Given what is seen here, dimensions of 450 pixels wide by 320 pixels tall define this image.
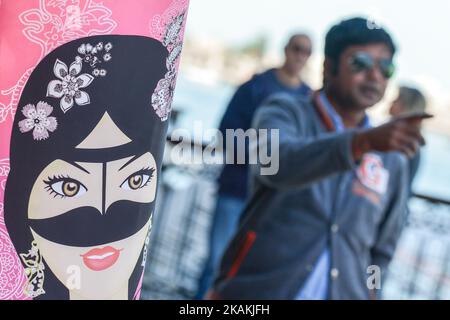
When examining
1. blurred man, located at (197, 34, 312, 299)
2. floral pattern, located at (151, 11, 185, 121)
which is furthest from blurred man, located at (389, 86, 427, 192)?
floral pattern, located at (151, 11, 185, 121)

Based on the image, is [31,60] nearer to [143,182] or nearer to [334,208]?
[143,182]

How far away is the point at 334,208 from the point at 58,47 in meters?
0.99

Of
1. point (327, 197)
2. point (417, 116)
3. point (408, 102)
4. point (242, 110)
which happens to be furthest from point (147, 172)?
point (408, 102)

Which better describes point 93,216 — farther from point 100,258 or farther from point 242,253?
point 242,253

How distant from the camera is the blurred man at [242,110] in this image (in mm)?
3164

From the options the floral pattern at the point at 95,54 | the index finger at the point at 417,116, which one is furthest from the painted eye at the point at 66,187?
the index finger at the point at 417,116

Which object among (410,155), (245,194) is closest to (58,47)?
(410,155)

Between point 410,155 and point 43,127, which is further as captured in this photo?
point 410,155

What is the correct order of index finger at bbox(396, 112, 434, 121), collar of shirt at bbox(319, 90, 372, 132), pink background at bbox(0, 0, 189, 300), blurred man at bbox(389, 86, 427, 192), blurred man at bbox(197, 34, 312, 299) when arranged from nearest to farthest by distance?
pink background at bbox(0, 0, 189, 300), index finger at bbox(396, 112, 434, 121), collar of shirt at bbox(319, 90, 372, 132), blurred man at bbox(197, 34, 312, 299), blurred man at bbox(389, 86, 427, 192)

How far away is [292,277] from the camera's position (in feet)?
5.01

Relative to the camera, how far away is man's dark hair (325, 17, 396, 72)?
1536mm

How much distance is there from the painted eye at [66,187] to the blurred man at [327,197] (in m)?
0.81

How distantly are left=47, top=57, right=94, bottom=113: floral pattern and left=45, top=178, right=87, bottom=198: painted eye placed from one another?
9 centimetres

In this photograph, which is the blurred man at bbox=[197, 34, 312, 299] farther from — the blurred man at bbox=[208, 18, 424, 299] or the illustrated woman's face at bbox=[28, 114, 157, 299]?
the illustrated woman's face at bbox=[28, 114, 157, 299]
